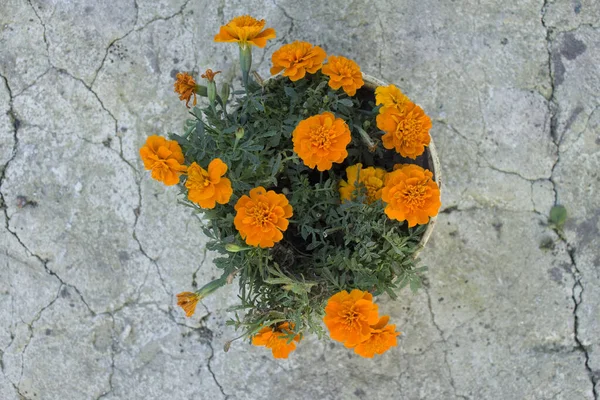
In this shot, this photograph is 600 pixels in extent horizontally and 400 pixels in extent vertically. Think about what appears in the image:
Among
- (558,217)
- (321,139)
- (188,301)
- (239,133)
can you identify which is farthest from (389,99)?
(558,217)

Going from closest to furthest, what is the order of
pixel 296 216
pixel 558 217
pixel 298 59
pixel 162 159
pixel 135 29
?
pixel 162 159 < pixel 298 59 < pixel 296 216 < pixel 558 217 < pixel 135 29

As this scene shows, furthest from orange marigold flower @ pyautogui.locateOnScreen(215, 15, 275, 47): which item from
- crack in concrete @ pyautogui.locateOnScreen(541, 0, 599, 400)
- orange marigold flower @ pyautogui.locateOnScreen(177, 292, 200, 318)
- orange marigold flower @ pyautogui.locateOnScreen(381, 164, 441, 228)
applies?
crack in concrete @ pyautogui.locateOnScreen(541, 0, 599, 400)

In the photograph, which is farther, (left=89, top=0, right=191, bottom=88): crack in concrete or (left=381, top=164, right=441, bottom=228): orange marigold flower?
(left=89, top=0, right=191, bottom=88): crack in concrete

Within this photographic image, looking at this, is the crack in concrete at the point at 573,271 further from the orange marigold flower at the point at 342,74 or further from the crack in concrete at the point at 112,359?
the crack in concrete at the point at 112,359

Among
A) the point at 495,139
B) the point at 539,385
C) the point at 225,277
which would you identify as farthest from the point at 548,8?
the point at 225,277

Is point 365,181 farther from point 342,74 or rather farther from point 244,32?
point 244,32

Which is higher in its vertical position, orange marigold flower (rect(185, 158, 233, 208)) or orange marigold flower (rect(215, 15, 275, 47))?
orange marigold flower (rect(215, 15, 275, 47))

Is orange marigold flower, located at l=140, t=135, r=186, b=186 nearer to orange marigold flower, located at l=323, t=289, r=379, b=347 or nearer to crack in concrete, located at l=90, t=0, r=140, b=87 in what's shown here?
orange marigold flower, located at l=323, t=289, r=379, b=347
